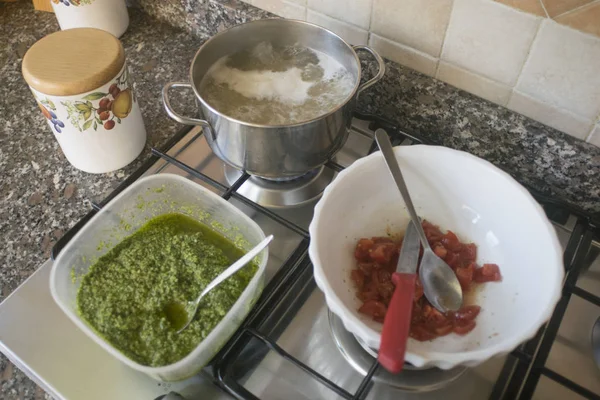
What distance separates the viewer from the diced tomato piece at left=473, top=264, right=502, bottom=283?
2.13 feet

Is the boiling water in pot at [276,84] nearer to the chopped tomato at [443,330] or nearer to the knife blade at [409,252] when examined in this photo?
the knife blade at [409,252]

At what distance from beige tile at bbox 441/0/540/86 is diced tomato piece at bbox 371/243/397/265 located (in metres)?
0.28

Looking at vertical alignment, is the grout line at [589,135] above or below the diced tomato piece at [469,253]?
above

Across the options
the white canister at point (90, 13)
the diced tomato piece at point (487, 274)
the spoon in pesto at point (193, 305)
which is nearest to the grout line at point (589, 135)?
the diced tomato piece at point (487, 274)

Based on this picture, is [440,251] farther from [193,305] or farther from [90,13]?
[90,13]

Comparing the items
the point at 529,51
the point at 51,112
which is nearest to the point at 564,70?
the point at 529,51

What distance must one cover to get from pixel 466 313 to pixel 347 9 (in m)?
0.47

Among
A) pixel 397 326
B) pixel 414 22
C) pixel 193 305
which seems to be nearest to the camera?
pixel 397 326

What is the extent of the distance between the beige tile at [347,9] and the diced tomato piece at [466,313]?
0.43 meters

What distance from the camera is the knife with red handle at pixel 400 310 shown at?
0.50 meters

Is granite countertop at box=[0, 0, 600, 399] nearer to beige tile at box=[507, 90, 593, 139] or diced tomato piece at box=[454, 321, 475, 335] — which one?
beige tile at box=[507, 90, 593, 139]

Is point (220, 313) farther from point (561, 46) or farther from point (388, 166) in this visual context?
point (561, 46)

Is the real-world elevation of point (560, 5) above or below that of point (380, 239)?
above

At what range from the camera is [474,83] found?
2.45ft
